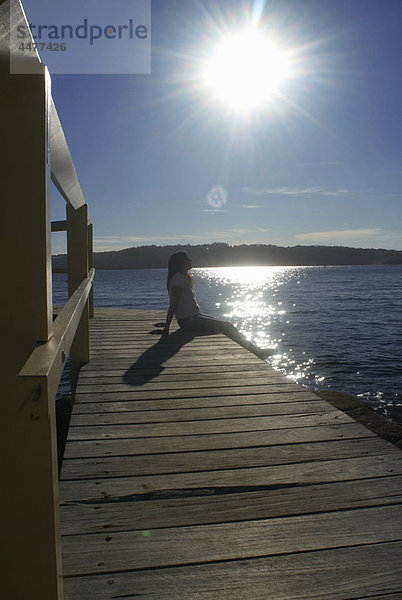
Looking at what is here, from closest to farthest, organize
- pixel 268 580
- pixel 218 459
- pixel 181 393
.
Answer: pixel 268 580, pixel 218 459, pixel 181 393

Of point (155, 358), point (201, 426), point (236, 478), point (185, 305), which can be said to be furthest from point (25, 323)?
point (185, 305)

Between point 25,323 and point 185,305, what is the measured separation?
634 centimetres

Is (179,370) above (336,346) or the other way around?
above

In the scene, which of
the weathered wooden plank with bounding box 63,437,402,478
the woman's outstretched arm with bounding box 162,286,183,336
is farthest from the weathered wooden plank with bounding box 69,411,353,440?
the woman's outstretched arm with bounding box 162,286,183,336

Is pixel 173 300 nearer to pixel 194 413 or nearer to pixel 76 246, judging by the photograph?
pixel 76 246

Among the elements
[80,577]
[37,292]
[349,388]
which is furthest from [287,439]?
[349,388]

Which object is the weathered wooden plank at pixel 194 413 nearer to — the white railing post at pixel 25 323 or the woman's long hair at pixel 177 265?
the white railing post at pixel 25 323

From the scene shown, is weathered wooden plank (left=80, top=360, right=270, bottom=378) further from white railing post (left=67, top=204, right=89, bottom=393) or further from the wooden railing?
the wooden railing

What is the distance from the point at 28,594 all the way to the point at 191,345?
5.11 m

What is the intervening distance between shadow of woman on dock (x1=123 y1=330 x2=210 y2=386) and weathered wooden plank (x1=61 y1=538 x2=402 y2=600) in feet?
8.73

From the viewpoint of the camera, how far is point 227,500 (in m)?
2.24

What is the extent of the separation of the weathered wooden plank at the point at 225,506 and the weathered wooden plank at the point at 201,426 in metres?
0.81

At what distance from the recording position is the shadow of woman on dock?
4590 mm

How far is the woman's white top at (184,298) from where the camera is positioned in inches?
287
